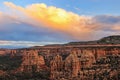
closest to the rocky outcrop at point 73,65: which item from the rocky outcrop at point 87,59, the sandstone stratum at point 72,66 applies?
the sandstone stratum at point 72,66

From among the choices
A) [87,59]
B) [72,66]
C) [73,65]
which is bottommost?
[72,66]

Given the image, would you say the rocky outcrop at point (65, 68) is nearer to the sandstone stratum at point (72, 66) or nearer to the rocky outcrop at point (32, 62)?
the sandstone stratum at point (72, 66)

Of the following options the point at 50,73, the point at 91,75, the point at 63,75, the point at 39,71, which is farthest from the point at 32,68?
the point at 91,75

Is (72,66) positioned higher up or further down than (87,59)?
further down

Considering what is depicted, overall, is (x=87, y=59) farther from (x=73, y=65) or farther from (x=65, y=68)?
(x=65, y=68)

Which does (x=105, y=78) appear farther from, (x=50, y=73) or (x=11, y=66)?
(x=11, y=66)

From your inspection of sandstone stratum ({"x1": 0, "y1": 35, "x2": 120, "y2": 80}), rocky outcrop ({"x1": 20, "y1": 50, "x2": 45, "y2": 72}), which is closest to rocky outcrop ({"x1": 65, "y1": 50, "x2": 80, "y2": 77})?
sandstone stratum ({"x1": 0, "y1": 35, "x2": 120, "y2": 80})

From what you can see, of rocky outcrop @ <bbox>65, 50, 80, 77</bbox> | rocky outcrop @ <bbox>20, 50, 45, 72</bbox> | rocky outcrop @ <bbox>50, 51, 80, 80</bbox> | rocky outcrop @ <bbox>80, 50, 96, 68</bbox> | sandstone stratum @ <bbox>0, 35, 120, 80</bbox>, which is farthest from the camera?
rocky outcrop @ <bbox>20, 50, 45, 72</bbox>

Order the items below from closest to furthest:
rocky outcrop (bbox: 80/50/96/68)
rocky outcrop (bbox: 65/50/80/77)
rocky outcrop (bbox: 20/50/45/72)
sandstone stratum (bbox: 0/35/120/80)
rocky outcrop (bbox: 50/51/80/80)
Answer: sandstone stratum (bbox: 0/35/120/80) → rocky outcrop (bbox: 50/51/80/80) → rocky outcrop (bbox: 65/50/80/77) → rocky outcrop (bbox: 80/50/96/68) → rocky outcrop (bbox: 20/50/45/72)

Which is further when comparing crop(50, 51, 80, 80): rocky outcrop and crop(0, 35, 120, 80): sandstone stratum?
crop(50, 51, 80, 80): rocky outcrop

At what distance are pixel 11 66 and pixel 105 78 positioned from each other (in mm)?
58727

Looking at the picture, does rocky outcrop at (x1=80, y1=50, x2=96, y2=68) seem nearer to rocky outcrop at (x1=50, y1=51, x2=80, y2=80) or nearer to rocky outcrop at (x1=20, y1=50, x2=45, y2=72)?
rocky outcrop at (x1=50, y1=51, x2=80, y2=80)

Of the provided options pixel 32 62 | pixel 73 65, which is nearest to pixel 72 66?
pixel 73 65

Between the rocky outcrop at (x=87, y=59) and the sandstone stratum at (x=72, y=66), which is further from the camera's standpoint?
the rocky outcrop at (x=87, y=59)
